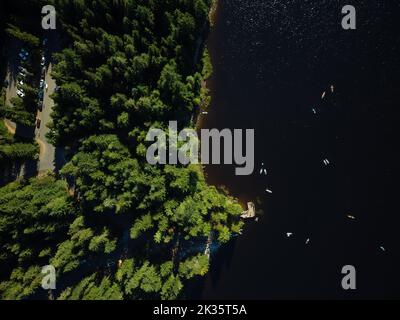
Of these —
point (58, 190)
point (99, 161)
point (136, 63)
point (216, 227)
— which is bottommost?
point (216, 227)

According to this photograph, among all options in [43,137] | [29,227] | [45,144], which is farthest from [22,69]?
[29,227]

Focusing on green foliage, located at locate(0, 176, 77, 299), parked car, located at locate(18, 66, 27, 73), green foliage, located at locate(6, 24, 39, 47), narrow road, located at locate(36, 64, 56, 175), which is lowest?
green foliage, located at locate(0, 176, 77, 299)

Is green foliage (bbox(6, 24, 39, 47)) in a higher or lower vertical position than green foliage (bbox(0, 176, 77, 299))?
higher

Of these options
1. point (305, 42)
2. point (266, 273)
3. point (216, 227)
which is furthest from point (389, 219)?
point (305, 42)

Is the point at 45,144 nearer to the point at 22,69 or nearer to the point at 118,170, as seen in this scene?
the point at 22,69

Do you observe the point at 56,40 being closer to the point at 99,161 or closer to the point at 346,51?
the point at 99,161

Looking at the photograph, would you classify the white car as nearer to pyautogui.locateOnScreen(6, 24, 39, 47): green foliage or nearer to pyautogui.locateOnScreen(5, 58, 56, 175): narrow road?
pyautogui.locateOnScreen(5, 58, 56, 175): narrow road

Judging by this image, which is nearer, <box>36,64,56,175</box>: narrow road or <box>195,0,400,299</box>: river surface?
<box>195,0,400,299</box>: river surface

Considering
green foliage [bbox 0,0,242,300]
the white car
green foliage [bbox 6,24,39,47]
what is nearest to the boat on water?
green foliage [bbox 0,0,242,300]
